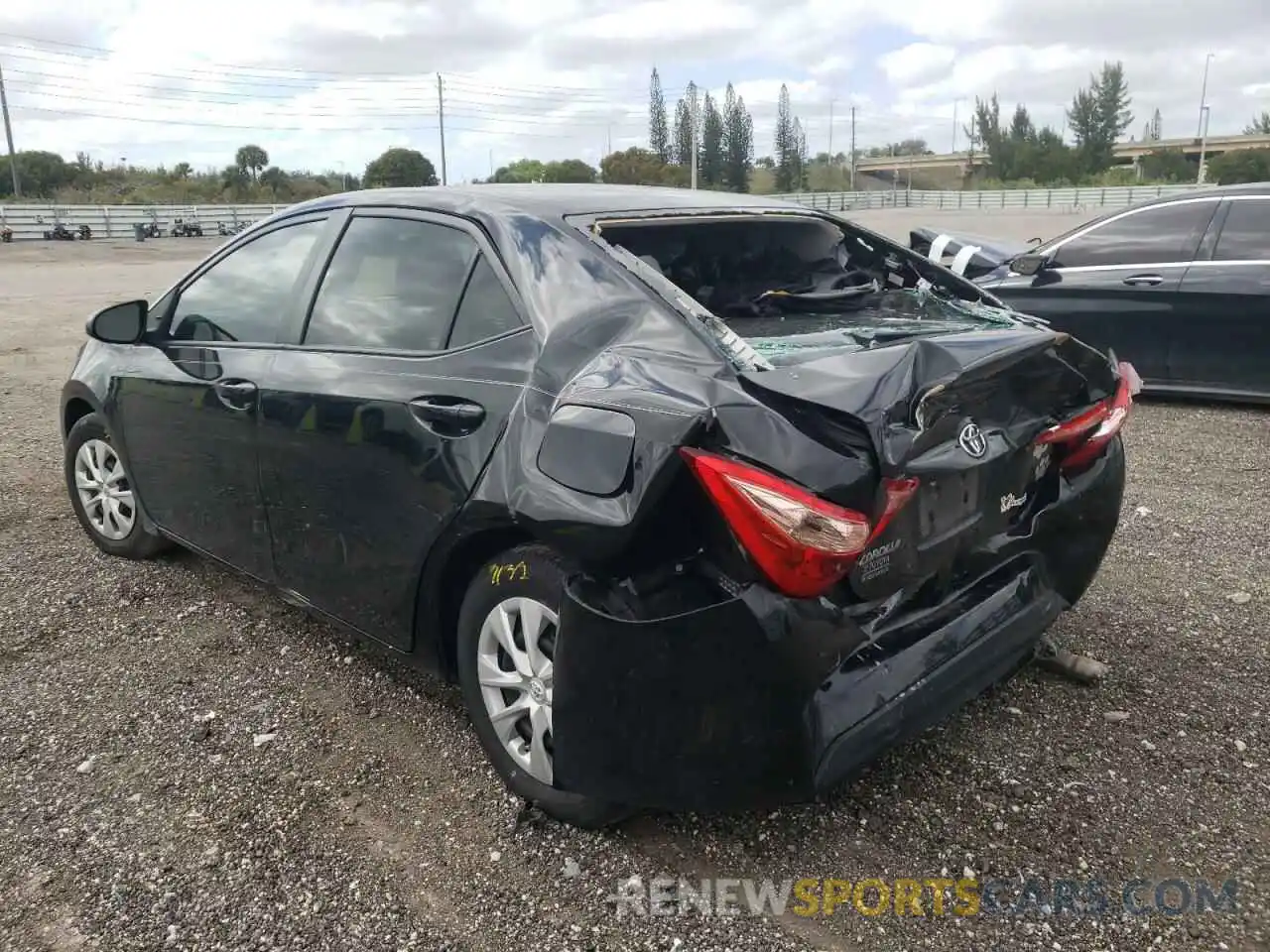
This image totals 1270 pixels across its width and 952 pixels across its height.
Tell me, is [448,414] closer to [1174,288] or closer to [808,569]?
[808,569]

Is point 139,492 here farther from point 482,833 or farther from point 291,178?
point 291,178

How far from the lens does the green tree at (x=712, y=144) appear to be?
81.8 m

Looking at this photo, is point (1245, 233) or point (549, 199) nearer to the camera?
point (549, 199)

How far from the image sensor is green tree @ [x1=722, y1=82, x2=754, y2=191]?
85.4 metres

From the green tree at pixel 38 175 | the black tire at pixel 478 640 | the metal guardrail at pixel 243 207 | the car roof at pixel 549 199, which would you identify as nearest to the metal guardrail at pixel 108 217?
the metal guardrail at pixel 243 207

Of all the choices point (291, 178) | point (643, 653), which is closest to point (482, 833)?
point (643, 653)

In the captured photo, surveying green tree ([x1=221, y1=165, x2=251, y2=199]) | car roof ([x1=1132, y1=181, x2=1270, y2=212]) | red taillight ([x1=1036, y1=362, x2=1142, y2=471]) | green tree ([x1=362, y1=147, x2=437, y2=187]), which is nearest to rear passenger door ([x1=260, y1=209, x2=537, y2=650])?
red taillight ([x1=1036, y1=362, x2=1142, y2=471])

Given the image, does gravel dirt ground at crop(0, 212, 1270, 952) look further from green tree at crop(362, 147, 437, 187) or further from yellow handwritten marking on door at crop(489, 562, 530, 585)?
green tree at crop(362, 147, 437, 187)

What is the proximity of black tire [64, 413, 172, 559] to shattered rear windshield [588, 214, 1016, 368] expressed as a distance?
2.52 metres

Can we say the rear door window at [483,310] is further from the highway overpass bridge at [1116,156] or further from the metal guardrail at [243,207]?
the highway overpass bridge at [1116,156]

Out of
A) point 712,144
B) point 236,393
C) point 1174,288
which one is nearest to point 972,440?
point 236,393

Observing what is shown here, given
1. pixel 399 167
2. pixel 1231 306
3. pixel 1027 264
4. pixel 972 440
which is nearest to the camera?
pixel 972 440

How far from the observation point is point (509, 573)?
2600 mm

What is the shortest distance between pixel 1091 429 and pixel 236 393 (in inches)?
106
